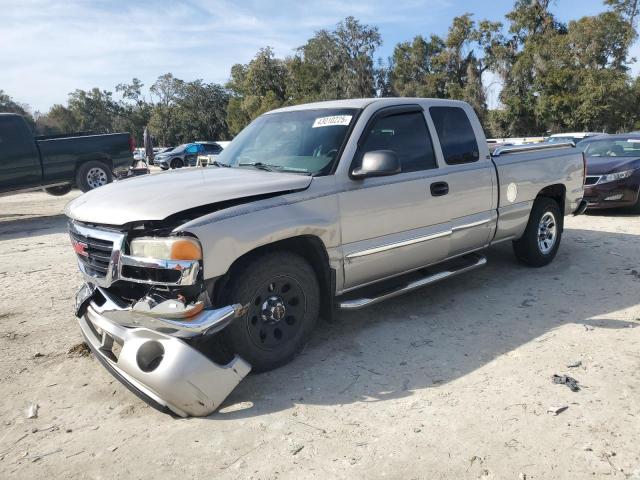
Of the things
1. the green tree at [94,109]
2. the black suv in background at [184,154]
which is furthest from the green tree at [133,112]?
the black suv in background at [184,154]

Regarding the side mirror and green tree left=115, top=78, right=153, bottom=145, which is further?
green tree left=115, top=78, right=153, bottom=145

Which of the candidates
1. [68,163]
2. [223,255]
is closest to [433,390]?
[223,255]

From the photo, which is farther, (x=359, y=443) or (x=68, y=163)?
(x=68, y=163)

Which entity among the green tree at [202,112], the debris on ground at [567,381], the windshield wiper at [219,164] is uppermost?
the green tree at [202,112]

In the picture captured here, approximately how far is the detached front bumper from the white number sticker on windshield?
1776 millimetres

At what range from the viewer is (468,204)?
15.3 feet

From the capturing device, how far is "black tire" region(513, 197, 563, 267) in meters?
5.66

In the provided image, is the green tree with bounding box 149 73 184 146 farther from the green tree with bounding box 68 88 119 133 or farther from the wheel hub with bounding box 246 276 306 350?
the wheel hub with bounding box 246 276 306 350

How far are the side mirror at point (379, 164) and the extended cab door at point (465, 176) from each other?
1.01m

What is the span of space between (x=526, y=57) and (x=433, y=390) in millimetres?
40447

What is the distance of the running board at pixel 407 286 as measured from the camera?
3.68 m

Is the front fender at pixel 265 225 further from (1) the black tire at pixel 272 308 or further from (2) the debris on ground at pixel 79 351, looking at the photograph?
(2) the debris on ground at pixel 79 351

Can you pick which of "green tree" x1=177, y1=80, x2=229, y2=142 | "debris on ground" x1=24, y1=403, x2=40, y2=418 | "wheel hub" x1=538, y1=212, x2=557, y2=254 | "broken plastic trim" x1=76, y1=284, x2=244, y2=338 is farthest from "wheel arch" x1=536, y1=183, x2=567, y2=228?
"green tree" x1=177, y1=80, x2=229, y2=142

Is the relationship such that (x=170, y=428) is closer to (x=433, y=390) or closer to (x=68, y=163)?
(x=433, y=390)
